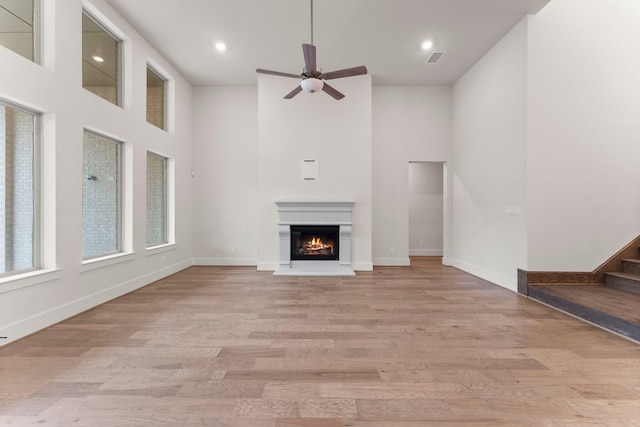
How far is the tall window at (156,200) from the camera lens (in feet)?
16.9

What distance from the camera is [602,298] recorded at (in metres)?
3.38

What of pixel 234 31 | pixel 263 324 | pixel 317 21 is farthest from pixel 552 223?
pixel 234 31

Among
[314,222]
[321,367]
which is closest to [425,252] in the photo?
[314,222]

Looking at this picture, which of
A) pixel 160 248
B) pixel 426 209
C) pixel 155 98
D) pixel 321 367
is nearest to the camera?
pixel 321 367

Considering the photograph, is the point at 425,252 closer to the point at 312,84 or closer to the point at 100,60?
the point at 312,84

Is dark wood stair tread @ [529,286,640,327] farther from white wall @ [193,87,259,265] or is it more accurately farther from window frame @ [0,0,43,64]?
window frame @ [0,0,43,64]

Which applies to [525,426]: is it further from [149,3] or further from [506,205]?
[149,3]

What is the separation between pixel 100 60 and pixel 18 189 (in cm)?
206

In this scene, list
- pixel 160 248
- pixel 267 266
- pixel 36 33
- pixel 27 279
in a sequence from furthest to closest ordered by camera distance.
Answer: pixel 267 266 < pixel 160 248 < pixel 36 33 < pixel 27 279

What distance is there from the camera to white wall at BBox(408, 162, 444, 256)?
26.7 ft

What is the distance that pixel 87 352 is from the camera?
7.89ft

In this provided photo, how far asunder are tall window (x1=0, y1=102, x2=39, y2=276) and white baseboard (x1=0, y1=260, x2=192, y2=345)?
47 cm

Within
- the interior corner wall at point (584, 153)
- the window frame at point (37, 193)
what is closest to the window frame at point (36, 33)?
the window frame at point (37, 193)

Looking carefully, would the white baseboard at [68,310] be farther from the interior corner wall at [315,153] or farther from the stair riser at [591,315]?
the stair riser at [591,315]
